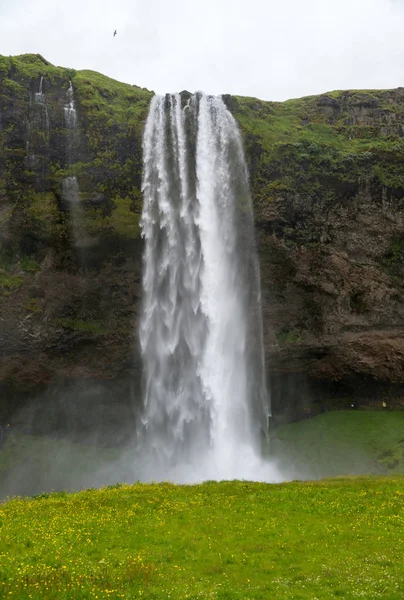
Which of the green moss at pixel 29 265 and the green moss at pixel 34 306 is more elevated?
the green moss at pixel 29 265

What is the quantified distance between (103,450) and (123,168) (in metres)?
19.4

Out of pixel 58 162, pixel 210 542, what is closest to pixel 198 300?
pixel 58 162

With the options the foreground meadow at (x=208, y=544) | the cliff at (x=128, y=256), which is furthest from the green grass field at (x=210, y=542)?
the cliff at (x=128, y=256)

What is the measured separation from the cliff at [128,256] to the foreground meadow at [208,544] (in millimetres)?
16955

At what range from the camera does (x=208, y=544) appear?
12.0 metres

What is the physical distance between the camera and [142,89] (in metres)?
40.9

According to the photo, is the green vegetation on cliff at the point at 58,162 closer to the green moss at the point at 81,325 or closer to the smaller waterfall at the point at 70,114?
the smaller waterfall at the point at 70,114

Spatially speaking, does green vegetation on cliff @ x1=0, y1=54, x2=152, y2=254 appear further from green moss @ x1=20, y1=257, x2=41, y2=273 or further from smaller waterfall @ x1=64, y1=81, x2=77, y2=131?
green moss @ x1=20, y1=257, x2=41, y2=273

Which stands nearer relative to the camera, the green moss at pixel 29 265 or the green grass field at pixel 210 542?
the green grass field at pixel 210 542

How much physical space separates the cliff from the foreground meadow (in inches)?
→ 668

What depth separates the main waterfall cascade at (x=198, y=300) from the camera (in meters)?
30.5

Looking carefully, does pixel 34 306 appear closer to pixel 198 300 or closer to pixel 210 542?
pixel 198 300

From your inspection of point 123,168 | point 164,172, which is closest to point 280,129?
point 164,172

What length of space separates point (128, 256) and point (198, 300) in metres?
6.14
